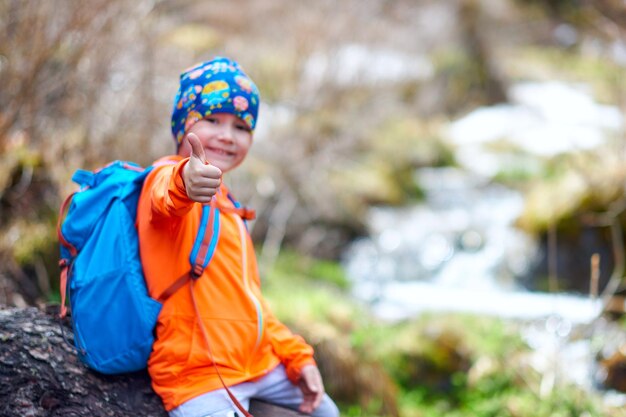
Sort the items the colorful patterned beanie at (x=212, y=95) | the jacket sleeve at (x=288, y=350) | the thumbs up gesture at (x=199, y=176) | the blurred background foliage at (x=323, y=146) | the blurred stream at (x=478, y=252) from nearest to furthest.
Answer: the thumbs up gesture at (x=199, y=176)
the colorful patterned beanie at (x=212, y=95)
the jacket sleeve at (x=288, y=350)
the blurred background foliage at (x=323, y=146)
the blurred stream at (x=478, y=252)

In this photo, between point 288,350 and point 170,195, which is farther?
point 288,350

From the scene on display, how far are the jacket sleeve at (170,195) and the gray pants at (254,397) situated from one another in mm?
605

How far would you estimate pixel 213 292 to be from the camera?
2.15m

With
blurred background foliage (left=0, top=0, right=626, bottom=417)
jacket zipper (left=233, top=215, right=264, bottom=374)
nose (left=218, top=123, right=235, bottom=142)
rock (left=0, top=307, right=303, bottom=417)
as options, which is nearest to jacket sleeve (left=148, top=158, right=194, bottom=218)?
nose (left=218, top=123, right=235, bottom=142)

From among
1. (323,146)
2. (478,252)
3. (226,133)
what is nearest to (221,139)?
(226,133)

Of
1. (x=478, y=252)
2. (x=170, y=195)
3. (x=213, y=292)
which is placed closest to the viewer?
(x=170, y=195)

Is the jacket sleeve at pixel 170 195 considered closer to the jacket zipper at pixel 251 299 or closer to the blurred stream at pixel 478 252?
the jacket zipper at pixel 251 299

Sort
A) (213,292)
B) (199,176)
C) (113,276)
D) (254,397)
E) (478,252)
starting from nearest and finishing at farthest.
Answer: (199,176) → (113,276) → (213,292) → (254,397) → (478,252)

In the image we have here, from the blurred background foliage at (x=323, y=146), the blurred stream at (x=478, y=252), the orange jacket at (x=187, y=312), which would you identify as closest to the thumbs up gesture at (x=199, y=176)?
the orange jacket at (x=187, y=312)

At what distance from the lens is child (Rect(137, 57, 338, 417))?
2062 millimetres

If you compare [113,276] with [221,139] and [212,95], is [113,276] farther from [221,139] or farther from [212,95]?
[212,95]

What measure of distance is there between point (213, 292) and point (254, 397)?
491 millimetres

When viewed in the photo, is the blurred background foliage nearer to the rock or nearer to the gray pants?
the rock

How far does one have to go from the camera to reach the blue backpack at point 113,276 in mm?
2031
